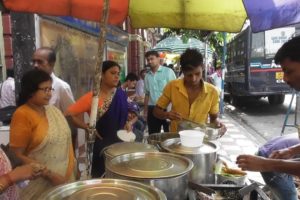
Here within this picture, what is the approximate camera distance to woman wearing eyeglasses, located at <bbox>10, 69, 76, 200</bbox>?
2.22 m

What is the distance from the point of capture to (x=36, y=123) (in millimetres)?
2254

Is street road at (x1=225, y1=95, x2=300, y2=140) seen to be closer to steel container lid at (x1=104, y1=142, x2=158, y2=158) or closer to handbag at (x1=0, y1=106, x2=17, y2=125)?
handbag at (x1=0, y1=106, x2=17, y2=125)

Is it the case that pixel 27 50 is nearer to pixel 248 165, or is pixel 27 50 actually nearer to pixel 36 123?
pixel 36 123

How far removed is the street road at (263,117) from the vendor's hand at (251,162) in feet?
20.0

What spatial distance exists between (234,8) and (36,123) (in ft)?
8.03

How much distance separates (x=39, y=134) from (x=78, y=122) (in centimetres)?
73

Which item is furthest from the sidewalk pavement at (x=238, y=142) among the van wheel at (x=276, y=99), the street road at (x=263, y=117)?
the van wheel at (x=276, y=99)

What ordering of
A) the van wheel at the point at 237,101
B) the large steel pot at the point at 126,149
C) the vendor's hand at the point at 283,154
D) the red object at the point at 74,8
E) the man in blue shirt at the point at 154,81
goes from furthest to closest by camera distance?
1. the van wheel at the point at 237,101
2. the man in blue shirt at the point at 154,81
3. the red object at the point at 74,8
4. the vendor's hand at the point at 283,154
5. the large steel pot at the point at 126,149

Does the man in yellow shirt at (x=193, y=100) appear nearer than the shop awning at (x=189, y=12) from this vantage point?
No

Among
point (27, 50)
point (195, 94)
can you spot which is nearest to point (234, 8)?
point (195, 94)

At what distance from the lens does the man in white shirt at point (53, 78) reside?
127 inches

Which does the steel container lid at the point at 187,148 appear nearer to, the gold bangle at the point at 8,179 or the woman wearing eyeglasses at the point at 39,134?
the woman wearing eyeglasses at the point at 39,134

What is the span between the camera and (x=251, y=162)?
1851mm

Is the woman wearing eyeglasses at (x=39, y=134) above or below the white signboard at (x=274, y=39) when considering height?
below
